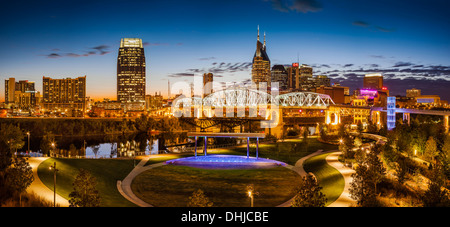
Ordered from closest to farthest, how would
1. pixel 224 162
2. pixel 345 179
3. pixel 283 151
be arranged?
pixel 345 179 → pixel 224 162 → pixel 283 151

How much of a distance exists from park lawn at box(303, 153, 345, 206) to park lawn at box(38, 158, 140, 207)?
48.3ft

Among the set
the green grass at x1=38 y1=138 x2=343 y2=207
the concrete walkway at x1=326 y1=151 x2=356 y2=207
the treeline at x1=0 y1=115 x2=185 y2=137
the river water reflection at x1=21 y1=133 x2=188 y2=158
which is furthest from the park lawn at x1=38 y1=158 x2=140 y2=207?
the treeline at x1=0 y1=115 x2=185 y2=137

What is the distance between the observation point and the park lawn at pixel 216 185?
23625mm

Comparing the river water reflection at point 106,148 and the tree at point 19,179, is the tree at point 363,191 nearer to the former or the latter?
the tree at point 19,179

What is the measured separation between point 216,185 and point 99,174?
11.3 metres

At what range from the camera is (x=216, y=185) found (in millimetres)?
27875

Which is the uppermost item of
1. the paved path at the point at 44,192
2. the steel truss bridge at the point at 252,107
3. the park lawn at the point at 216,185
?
the steel truss bridge at the point at 252,107

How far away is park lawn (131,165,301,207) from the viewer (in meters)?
23.6

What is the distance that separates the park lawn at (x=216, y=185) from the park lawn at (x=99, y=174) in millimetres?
1973

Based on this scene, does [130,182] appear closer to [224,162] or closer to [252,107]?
[224,162]

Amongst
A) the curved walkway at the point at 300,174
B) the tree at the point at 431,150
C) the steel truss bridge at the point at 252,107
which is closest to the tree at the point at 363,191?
the curved walkway at the point at 300,174

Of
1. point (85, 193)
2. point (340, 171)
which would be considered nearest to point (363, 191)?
point (340, 171)
